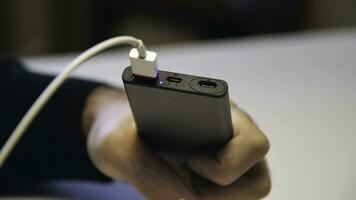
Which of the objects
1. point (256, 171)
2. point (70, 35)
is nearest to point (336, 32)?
point (256, 171)

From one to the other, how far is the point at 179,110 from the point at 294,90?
0.79 ft

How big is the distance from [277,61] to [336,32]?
131mm

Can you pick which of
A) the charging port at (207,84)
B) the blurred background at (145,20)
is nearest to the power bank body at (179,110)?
the charging port at (207,84)

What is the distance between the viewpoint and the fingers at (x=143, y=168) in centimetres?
36

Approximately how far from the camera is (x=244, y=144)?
349 millimetres

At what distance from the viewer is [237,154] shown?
13.8 inches

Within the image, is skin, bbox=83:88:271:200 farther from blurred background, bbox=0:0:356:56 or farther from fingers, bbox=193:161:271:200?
blurred background, bbox=0:0:356:56

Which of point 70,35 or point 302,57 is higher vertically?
point 302,57

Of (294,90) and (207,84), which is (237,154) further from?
(294,90)

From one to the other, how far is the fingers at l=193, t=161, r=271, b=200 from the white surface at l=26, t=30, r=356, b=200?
0.09 feet

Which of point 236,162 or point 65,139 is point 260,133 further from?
point 65,139

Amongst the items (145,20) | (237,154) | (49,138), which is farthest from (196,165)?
(145,20)

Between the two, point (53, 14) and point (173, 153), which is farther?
point (53, 14)

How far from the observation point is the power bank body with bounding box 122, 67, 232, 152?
301 millimetres
